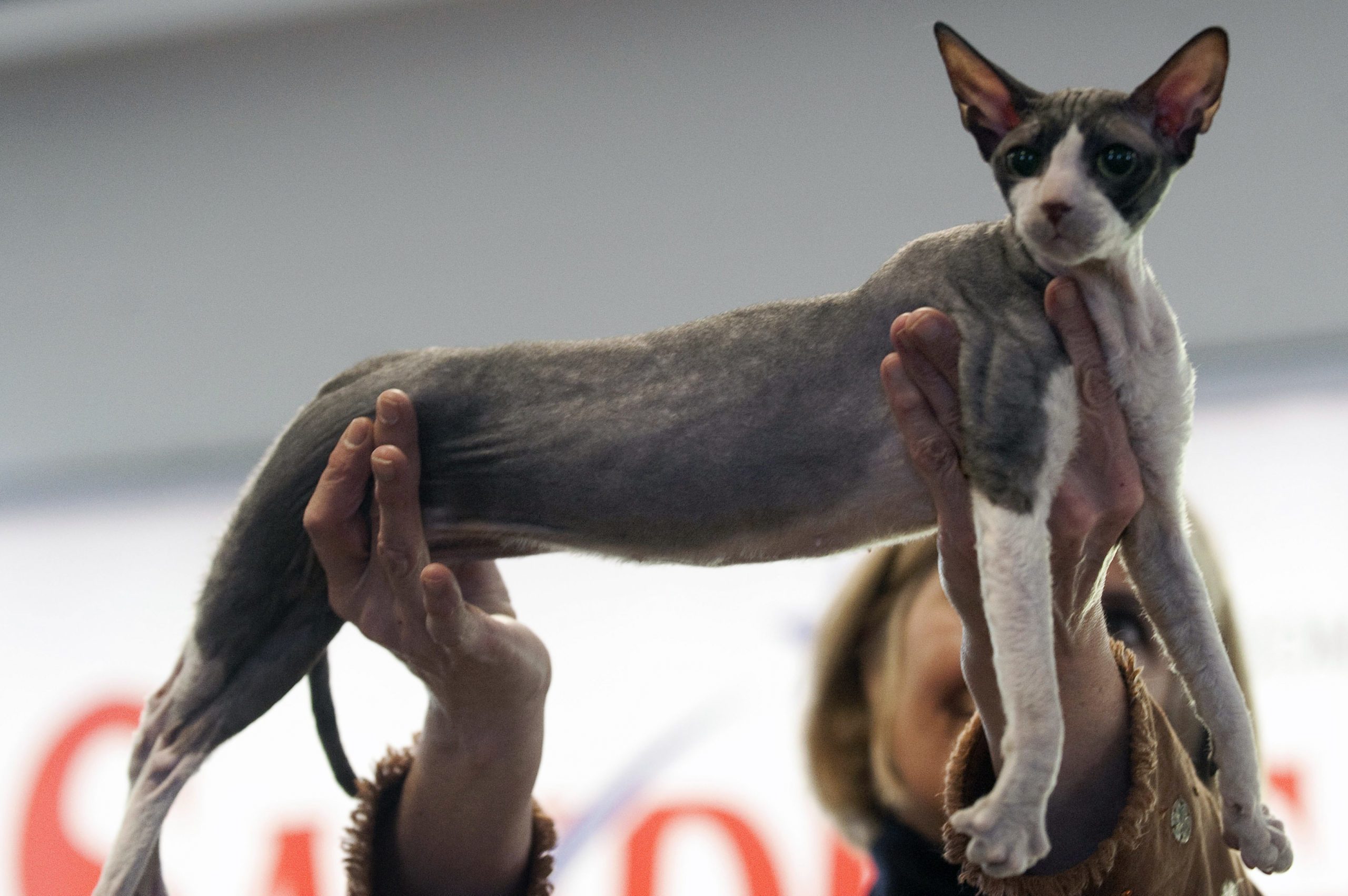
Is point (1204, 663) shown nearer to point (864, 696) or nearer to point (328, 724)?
point (864, 696)

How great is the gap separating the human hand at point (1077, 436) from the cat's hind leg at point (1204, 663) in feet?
0.13

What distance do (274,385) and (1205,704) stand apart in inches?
82.1

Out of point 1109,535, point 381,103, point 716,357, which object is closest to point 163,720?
point 716,357

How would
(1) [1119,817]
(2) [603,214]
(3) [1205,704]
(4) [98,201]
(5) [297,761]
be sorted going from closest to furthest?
(3) [1205,704] → (1) [1119,817] → (5) [297,761] → (2) [603,214] → (4) [98,201]

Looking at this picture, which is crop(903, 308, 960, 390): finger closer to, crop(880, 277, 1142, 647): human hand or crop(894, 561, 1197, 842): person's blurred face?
crop(880, 277, 1142, 647): human hand

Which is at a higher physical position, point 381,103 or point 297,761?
point 381,103

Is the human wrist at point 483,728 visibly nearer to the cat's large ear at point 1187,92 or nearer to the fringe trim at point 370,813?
the fringe trim at point 370,813

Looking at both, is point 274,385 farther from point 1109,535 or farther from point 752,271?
point 1109,535

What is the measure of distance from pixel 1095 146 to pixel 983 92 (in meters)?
0.11

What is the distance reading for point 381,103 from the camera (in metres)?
2.44

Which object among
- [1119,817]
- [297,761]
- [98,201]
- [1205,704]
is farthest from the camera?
[98,201]

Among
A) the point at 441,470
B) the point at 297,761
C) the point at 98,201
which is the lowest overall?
the point at 297,761

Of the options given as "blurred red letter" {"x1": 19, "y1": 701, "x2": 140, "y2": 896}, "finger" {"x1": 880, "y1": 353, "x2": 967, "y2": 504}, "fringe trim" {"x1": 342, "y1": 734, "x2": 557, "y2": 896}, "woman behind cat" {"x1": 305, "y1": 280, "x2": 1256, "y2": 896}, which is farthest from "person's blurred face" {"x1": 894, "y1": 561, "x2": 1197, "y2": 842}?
"blurred red letter" {"x1": 19, "y1": 701, "x2": 140, "y2": 896}

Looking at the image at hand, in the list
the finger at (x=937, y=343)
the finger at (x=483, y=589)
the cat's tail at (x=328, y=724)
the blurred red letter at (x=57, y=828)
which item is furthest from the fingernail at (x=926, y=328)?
the blurred red letter at (x=57, y=828)
